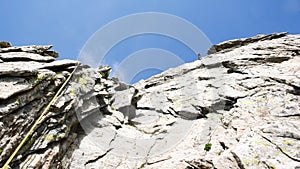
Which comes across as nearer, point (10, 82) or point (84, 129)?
point (10, 82)

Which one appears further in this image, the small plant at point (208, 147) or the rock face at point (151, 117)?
the small plant at point (208, 147)

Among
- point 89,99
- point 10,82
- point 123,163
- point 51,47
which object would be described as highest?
point 51,47

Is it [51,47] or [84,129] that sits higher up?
[51,47]

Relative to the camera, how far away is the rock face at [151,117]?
32.0ft

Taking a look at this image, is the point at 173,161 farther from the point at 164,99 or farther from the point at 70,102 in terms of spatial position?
the point at 164,99

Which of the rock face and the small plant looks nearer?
the rock face

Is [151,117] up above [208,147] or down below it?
above

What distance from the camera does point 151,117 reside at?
802 inches

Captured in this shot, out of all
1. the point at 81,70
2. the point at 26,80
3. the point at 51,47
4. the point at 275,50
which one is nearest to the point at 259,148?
the point at 26,80

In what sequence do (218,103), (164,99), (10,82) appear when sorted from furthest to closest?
(164,99) < (218,103) < (10,82)

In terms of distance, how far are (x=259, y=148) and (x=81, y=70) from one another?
14956mm

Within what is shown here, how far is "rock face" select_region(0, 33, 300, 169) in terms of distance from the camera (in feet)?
32.0

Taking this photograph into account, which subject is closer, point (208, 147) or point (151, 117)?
point (208, 147)

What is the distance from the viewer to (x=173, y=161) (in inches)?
476
